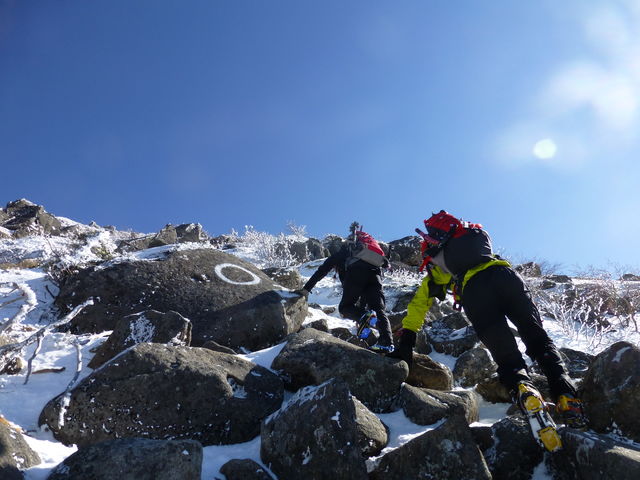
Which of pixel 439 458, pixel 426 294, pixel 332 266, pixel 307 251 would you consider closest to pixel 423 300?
pixel 426 294

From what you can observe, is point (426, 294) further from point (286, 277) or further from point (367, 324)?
point (286, 277)

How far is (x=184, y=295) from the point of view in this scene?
21.8 feet

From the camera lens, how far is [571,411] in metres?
3.02

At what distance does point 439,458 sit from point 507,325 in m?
1.33

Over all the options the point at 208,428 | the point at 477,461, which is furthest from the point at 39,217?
the point at 477,461

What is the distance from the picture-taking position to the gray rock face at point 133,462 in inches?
85.4

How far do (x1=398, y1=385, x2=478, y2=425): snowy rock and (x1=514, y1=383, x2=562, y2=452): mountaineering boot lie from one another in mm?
645

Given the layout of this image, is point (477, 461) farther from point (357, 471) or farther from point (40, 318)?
point (40, 318)

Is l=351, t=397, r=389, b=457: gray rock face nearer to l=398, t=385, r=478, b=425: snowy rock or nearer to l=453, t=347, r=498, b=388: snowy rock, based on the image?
l=398, t=385, r=478, b=425: snowy rock

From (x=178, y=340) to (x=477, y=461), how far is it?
331 cm

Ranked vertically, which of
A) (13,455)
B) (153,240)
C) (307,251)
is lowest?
(13,455)

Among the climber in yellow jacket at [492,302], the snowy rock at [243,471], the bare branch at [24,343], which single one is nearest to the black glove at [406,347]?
the climber in yellow jacket at [492,302]

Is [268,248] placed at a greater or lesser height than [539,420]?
greater

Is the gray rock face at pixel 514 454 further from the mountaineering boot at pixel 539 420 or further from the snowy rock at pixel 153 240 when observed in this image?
the snowy rock at pixel 153 240
